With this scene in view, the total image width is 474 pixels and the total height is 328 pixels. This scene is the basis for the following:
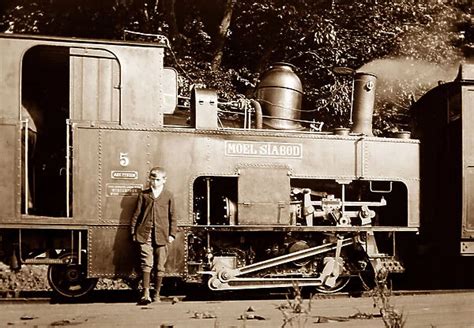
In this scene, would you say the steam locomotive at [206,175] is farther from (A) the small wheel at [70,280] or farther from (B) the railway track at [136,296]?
(B) the railway track at [136,296]

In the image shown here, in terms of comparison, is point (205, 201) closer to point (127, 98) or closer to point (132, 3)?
point (127, 98)

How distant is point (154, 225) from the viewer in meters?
7.76

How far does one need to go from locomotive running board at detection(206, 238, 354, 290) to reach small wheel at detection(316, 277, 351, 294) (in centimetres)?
22

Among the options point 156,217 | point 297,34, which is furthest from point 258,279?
point 297,34

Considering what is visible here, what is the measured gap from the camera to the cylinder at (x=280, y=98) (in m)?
9.09

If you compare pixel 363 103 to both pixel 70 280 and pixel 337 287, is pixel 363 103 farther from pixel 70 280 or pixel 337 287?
pixel 70 280

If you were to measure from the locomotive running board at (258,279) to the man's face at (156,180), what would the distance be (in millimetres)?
1274

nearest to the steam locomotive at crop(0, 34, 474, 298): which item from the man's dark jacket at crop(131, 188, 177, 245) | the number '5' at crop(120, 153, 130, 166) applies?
the number '5' at crop(120, 153, 130, 166)

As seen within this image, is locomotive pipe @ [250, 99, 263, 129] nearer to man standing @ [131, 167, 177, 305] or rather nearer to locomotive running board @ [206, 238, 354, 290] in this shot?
man standing @ [131, 167, 177, 305]

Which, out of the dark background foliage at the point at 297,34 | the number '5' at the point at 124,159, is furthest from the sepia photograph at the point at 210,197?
the dark background foliage at the point at 297,34

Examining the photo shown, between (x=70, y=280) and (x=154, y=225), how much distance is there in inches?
58.5

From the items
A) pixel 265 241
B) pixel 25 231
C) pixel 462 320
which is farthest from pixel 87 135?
pixel 462 320

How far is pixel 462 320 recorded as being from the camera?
592 centimetres

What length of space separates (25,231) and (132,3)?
280 inches
